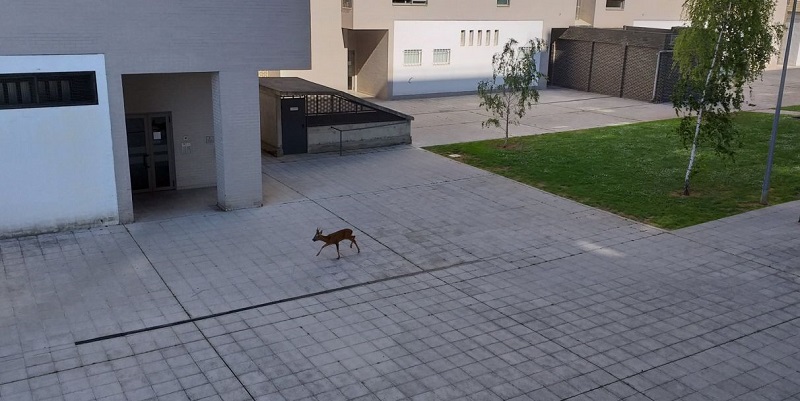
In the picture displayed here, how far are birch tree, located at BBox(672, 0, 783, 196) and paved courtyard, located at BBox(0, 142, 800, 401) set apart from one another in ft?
8.93

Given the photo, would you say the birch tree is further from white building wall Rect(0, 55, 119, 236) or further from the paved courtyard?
white building wall Rect(0, 55, 119, 236)

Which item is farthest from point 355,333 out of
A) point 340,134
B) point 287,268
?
point 340,134

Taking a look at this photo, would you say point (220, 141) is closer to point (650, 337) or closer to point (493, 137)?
point (650, 337)

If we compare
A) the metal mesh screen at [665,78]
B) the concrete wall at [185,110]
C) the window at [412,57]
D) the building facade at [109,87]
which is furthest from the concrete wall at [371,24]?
the building facade at [109,87]

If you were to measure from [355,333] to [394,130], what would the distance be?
42.8 ft

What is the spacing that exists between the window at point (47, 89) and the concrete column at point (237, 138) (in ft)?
8.27

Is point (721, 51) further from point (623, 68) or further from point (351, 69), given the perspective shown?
point (351, 69)

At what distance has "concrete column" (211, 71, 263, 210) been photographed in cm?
1498

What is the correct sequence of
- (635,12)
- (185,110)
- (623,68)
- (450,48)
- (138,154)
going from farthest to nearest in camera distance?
(635,12)
(623,68)
(450,48)
(185,110)
(138,154)

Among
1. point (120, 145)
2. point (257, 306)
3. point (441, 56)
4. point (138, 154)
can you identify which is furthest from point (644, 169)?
point (441, 56)

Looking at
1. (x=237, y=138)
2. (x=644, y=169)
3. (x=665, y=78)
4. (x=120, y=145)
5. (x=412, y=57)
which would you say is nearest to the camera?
(x=120, y=145)

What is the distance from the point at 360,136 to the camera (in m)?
21.9

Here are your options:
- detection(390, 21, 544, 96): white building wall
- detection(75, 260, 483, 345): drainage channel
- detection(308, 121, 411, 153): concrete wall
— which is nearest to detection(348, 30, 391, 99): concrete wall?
detection(390, 21, 544, 96): white building wall

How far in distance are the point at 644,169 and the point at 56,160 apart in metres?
14.9
